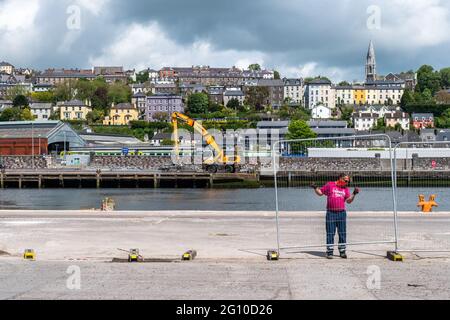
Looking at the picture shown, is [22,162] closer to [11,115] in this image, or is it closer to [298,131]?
[298,131]

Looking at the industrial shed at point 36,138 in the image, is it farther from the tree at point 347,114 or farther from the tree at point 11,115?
the tree at point 347,114

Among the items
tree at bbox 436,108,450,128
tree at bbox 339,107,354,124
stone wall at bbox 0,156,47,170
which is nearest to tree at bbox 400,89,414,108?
tree at bbox 339,107,354,124

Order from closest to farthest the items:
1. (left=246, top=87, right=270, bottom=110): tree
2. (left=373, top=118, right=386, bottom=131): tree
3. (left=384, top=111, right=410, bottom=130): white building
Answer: (left=373, top=118, right=386, bottom=131): tree
(left=384, top=111, right=410, bottom=130): white building
(left=246, top=87, right=270, bottom=110): tree

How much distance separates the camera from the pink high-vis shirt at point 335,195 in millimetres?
12930

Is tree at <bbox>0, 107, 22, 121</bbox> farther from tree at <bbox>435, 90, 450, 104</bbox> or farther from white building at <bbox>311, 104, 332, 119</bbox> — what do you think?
tree at <bbox>435, 90, 450, 104</bbox>

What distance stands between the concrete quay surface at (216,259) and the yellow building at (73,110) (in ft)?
532

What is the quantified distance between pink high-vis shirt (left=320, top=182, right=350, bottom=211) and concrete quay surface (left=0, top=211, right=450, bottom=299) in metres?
0.98

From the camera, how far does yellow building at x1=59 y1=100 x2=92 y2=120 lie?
178375 mm

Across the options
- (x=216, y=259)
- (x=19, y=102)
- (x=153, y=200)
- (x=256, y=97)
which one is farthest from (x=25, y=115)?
(x=216, y=259)

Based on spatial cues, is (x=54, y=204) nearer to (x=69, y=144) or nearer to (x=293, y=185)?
(x=293, y=185)

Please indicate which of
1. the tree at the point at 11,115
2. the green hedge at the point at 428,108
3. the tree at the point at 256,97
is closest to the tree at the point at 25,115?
the tree at the point at 11,115

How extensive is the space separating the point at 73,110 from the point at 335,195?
564 feet

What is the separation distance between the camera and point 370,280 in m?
10.4
